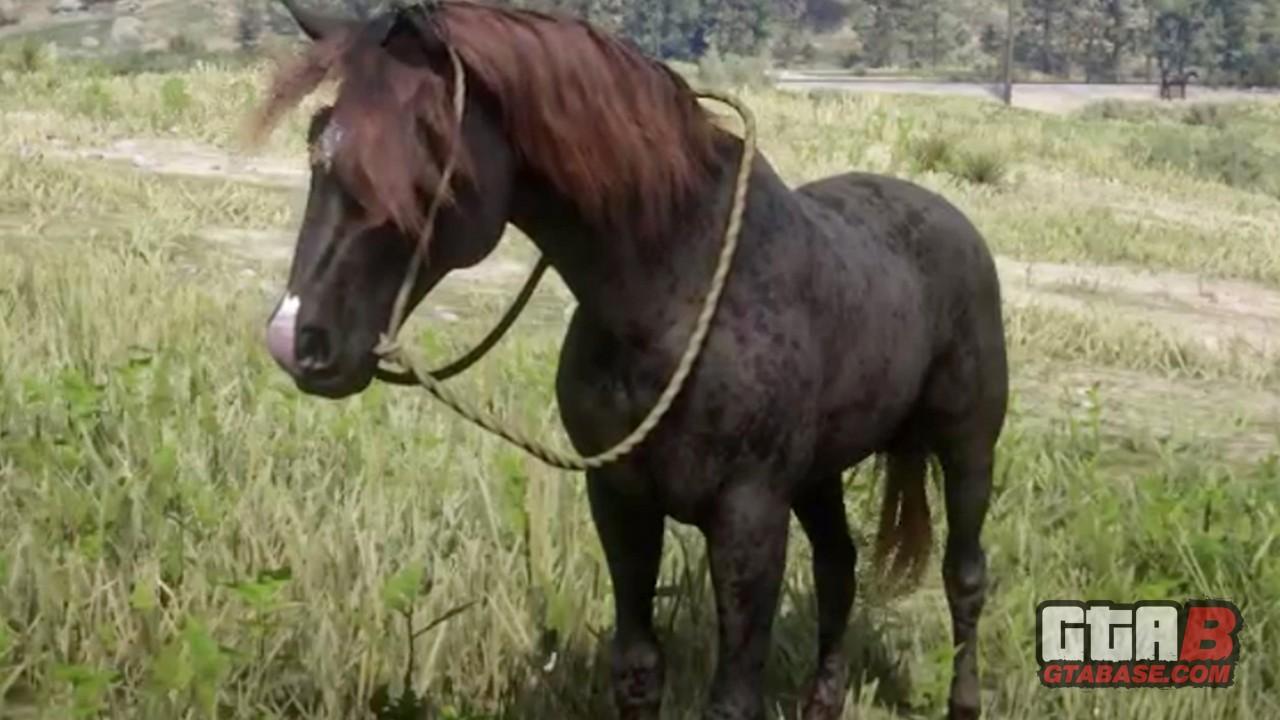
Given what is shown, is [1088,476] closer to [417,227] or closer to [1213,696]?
[1213,696]

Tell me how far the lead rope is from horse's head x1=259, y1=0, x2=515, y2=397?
1 cm

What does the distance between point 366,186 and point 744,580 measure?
0.96 m

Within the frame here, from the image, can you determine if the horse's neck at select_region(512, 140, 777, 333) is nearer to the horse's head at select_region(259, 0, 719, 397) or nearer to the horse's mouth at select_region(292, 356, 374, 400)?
the horse's head at select_region(259, 0, 719, 397)

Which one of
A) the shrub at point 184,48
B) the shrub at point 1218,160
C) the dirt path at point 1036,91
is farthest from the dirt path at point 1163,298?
the shrub at point 184,48

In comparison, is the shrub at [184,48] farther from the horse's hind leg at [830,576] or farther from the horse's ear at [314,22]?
the horse's ear at [314,22]

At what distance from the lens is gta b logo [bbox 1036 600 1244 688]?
331 cm

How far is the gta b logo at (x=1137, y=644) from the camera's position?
10.9 ft

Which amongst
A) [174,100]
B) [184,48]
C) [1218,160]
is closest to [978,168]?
[1218,160]

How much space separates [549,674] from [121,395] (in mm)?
2072

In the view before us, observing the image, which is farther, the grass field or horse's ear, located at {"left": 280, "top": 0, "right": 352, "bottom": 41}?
the grass field

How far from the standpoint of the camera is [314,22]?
221 centimetres

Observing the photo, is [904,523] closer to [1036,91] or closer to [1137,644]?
[1137,644]

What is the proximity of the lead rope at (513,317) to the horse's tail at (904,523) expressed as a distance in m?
1.10

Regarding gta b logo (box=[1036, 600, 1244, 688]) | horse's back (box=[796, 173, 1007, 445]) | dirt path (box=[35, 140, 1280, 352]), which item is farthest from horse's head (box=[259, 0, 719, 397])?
dirt path (box=[35, 140, 1280, 352])
